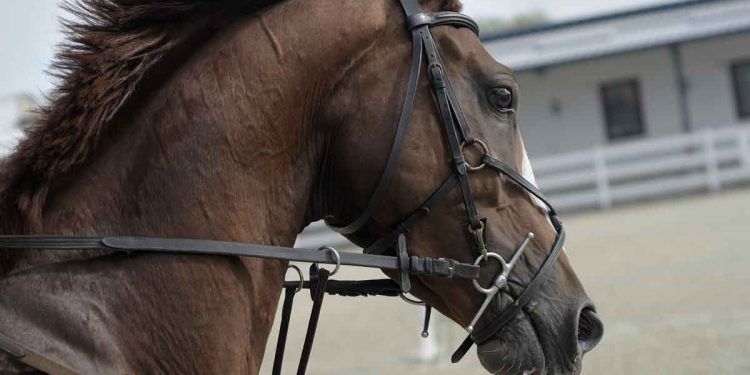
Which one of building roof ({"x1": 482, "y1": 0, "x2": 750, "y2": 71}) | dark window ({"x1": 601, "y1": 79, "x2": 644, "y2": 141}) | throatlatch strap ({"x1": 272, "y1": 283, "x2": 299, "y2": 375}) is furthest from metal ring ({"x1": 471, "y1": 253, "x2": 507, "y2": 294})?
dark window ({"x1": 601, "y1": 79, "x2": 644, "y2": 141})

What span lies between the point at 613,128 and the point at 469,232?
2780cm

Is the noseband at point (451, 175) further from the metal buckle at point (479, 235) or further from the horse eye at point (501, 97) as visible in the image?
the horse eye at point (501, 97)

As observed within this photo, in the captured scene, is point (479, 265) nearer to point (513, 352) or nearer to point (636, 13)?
point (513, 352)

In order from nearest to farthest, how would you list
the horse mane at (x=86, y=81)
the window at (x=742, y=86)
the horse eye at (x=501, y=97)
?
the horse mane at (x=86, y=81), the horse eye at (x=501, y=97), the window at (x=742, y=86)

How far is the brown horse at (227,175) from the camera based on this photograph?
92.0 inches

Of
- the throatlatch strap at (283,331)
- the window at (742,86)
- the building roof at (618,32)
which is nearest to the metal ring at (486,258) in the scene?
the throatlatch strap at (283,331)

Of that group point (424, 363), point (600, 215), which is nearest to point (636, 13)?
point (600, 215)

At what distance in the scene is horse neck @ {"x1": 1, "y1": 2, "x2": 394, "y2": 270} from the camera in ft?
7.94

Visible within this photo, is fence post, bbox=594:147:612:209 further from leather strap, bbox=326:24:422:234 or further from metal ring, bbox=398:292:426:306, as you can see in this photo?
leather strap, bbox=326:24:422:234

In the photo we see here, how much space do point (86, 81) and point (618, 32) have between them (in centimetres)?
2904

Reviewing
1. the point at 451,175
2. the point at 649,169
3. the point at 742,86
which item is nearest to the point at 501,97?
the point at 451,175

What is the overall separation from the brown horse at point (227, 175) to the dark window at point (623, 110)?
27596mm

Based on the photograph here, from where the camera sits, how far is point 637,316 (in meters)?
10.8

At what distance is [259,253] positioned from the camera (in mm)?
2465
